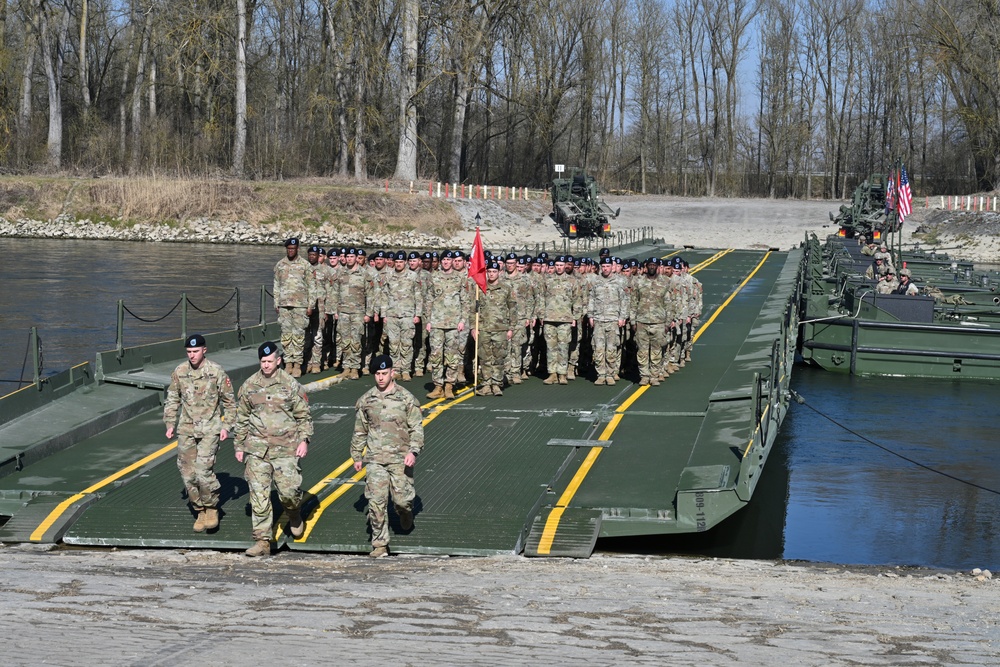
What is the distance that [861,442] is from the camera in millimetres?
18078

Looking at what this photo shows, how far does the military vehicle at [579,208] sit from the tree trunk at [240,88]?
17.2 meters

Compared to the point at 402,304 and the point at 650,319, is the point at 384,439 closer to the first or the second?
the point at 402,304

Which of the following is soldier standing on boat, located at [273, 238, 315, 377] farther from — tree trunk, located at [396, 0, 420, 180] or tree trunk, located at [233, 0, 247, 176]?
tree trunk, located at [233, 0, 247, 176]

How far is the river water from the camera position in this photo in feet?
41.2

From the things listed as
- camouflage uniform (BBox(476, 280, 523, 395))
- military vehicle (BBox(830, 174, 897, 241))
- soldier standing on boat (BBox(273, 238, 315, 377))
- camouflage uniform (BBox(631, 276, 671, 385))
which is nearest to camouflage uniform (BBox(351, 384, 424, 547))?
camouflage uniform (BBox(476, 280, 523, 395))

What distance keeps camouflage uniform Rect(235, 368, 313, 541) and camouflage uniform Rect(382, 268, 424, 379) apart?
620 centimetres

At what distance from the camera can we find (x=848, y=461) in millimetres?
16812

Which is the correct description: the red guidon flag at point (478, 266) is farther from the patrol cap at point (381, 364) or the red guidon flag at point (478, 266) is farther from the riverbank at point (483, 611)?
the riverbank at point (483, 611)

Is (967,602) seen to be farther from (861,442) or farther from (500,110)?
(500,110)

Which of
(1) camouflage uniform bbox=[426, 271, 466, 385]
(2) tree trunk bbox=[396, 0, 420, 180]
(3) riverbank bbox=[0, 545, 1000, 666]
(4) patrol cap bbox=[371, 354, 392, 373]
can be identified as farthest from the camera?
(2) tree trunk bbox=[396, 0, 420, 180]

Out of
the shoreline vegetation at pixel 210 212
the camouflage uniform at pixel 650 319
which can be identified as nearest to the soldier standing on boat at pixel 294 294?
the camouflage uniform at pixel 650 319

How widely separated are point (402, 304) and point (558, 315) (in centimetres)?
208

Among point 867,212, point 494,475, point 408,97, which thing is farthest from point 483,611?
point 408,97

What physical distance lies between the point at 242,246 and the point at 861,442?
1721 inches
